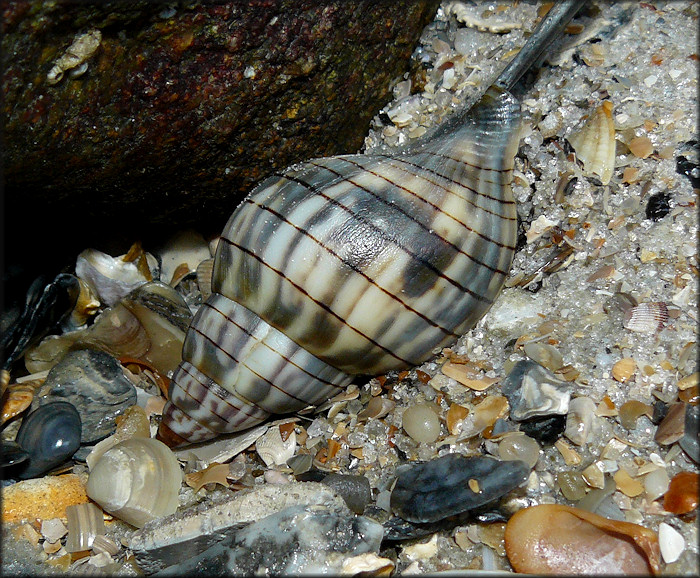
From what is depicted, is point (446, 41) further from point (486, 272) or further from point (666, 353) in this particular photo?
point (666, 353)

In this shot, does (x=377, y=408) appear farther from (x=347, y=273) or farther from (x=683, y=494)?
(x=683, y=494)

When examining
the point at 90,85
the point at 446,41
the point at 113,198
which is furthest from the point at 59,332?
the point at 446,41

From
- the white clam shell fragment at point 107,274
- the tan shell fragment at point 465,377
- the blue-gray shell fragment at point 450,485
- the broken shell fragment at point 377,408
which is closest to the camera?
the blue-gray shell fragment at point 450,485

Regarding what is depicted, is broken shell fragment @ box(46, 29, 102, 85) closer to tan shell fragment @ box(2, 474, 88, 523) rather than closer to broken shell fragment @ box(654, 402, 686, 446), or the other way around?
tan shell fragment @ box(2, 474, 88, 523)

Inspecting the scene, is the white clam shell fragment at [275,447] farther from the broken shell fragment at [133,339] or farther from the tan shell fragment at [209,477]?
the broken shell fragment at [133,339]

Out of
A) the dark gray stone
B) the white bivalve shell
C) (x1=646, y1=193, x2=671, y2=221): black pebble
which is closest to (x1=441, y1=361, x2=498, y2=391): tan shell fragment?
(x1=646, y1=193, x2=671, y2=221): black pebble

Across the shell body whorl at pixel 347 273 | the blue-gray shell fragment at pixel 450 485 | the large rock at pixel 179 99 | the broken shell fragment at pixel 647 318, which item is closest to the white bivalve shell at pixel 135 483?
the shell body whorl at pixel 347 273

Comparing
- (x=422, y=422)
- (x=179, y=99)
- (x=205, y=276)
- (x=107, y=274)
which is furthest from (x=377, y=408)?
(x=107, y=274)

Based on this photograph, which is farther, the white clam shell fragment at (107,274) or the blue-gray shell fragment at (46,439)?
the white clam shell fragment at (107,274)
